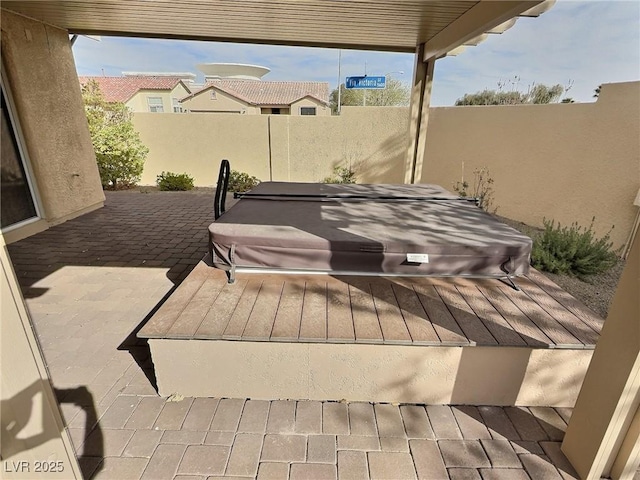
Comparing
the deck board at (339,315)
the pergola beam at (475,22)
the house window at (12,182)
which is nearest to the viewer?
the deck board at (339,315)

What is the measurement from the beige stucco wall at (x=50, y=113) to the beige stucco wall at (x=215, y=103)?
844 inches

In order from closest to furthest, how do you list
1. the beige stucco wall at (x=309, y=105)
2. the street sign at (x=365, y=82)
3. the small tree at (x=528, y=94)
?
1. the small tree at (x=528, y=94)
2. the street sign at (x=365, y=82)
3. the beige stucco wall at (x=309, y=105)

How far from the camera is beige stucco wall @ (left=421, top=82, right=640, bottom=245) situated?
423 cm

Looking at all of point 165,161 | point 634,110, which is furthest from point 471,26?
point 165,161

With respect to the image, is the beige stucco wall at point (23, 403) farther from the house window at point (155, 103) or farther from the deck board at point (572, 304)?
the house window at point (155, 103)

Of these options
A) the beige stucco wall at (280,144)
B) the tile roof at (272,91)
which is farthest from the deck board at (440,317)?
the tile roof at (272,91)

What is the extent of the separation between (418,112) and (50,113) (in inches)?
213

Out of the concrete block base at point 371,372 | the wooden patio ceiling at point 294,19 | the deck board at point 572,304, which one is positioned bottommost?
the concrete block base at point 371,372

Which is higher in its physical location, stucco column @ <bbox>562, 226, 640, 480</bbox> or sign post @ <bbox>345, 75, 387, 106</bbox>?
sign post @ <bbox>345, 75, 387, 106</bbox>

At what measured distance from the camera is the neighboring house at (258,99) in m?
24.7

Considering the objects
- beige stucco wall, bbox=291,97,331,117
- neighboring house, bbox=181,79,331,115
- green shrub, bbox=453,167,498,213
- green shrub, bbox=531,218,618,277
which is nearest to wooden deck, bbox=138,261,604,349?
green shrub, bbox=531,218,618,277

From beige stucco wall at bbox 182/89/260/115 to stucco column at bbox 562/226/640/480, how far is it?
26822mm

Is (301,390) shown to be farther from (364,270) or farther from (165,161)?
(165,161)

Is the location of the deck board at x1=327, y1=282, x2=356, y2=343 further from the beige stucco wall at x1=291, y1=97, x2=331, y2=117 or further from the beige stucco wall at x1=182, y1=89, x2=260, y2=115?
the beige stucco wall at x1=291, y1=97, x2=331, y2=117
